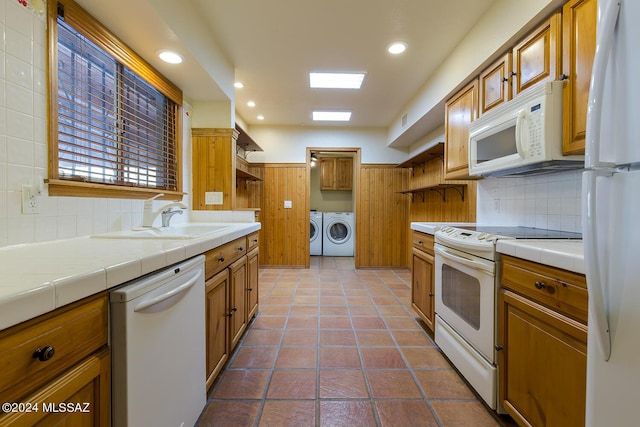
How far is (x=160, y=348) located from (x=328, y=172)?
5186mm

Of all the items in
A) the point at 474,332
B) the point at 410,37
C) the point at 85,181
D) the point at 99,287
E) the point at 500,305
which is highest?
the point at 410,37

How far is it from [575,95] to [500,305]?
1.07 metres

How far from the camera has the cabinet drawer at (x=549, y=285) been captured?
88 centimetres

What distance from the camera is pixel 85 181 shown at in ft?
4.46

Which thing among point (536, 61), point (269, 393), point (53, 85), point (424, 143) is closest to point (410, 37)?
point (536, 61)

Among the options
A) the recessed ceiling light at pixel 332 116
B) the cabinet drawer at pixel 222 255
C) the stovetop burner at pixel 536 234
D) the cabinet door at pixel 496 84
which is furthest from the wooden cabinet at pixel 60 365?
the recessed ceiling light at pixel 332 116

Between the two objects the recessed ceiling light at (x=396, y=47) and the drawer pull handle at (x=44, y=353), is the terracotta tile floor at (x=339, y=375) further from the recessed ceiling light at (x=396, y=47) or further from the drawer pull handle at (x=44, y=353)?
the recessed ceiling light at (x=396, y=47)

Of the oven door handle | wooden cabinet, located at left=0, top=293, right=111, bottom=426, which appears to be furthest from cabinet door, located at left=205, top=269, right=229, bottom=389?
the oven door handle

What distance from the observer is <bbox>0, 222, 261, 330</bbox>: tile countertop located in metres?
0.49

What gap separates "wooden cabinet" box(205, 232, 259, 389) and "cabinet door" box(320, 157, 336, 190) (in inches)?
149

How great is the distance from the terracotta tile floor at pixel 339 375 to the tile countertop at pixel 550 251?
0.86m

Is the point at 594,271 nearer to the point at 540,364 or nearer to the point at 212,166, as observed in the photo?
the point at 540,364

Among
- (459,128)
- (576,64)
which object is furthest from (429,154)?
(576,64)

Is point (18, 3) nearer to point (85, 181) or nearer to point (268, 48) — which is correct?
point (85, 181)
